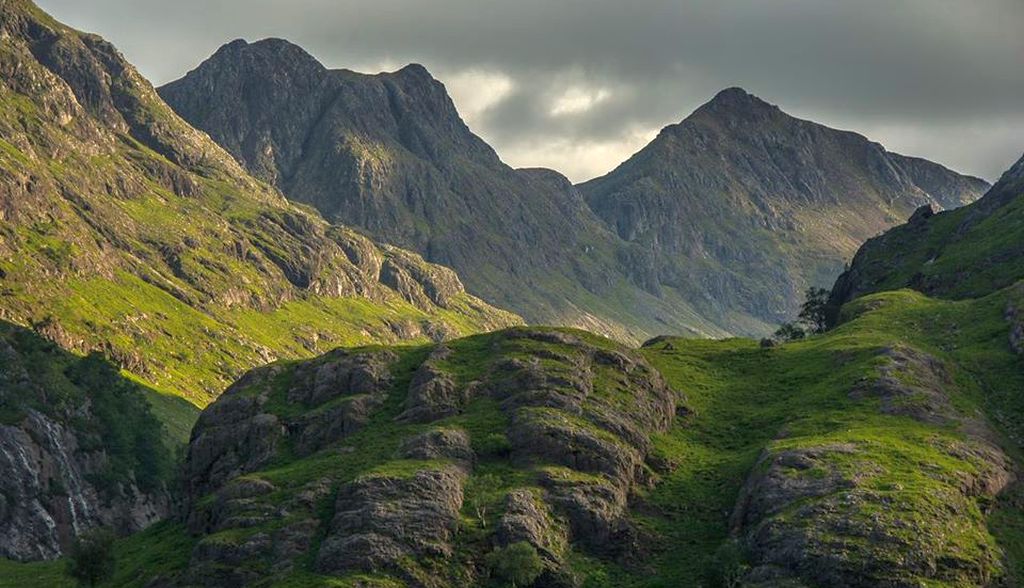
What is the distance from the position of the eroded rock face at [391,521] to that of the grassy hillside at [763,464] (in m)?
1.59

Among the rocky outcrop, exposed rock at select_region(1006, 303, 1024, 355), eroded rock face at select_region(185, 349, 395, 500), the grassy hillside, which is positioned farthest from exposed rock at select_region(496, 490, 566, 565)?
exposed rock at select_region(1006, 303, 1024, 355)

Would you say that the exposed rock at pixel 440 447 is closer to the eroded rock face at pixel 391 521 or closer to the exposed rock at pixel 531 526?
the eroded rock face at pixel 391 521

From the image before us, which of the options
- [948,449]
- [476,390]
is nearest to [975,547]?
[948,449]

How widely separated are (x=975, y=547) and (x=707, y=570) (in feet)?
94.7

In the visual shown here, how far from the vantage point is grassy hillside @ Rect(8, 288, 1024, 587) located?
3927 inches

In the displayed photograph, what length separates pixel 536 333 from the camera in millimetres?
159250

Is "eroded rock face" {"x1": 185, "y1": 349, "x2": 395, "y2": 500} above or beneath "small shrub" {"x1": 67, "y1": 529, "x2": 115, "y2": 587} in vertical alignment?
above

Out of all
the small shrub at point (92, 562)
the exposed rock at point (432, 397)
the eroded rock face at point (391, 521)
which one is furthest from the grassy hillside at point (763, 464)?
the small shrub at point (92, 562)

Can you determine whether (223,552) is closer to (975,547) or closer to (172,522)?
(172,522)

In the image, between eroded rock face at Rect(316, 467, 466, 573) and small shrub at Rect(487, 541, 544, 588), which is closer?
small shrub at Rect(487, 541, 544, 588)

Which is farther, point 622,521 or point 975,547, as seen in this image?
point 622,521

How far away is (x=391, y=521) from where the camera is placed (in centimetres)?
10625

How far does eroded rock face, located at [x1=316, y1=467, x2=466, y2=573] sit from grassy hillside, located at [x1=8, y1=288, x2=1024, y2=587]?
62.8 inches

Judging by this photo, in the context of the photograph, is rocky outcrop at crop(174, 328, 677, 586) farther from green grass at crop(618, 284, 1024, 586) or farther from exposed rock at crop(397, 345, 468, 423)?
green grass at crop(618, 284, 1024, 586)
